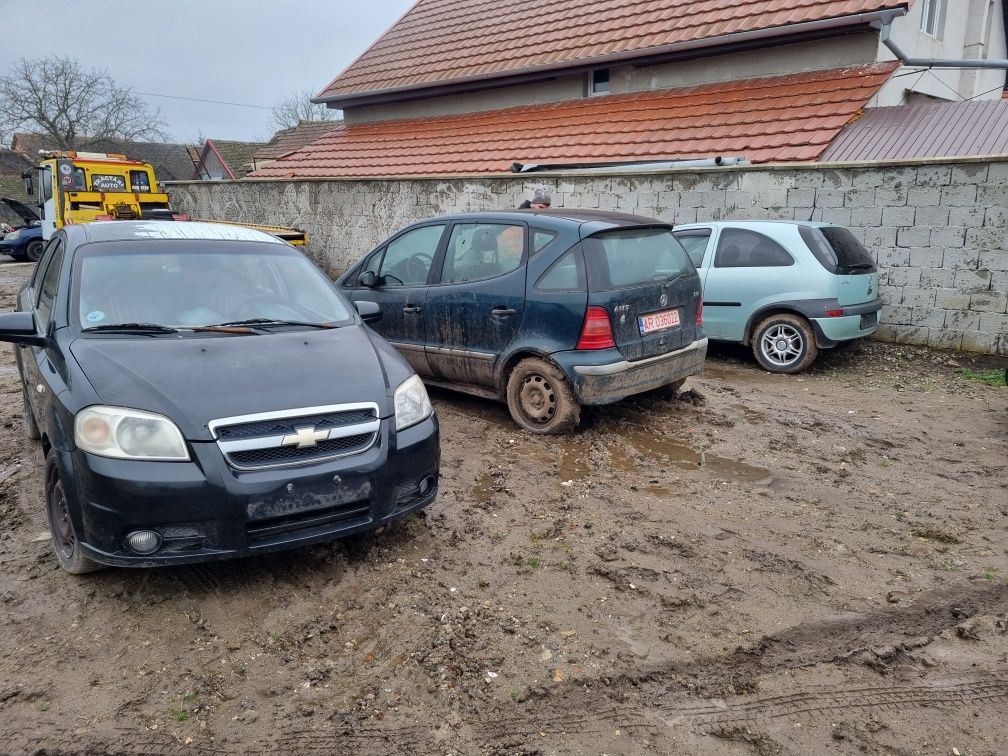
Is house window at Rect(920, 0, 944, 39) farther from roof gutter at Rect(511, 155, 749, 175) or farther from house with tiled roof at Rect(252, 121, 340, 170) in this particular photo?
house with tiled roof at Rect(252, 121, 340, 170)

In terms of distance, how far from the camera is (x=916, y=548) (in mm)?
3939

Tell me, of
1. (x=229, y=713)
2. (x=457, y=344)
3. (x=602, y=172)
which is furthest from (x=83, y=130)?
(x=229, y=713)

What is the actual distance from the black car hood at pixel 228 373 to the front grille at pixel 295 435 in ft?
0.15

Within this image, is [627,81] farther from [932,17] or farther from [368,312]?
[368,312]

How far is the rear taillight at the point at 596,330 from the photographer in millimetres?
5344

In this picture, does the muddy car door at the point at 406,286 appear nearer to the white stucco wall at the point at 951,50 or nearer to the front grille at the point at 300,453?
the front grille at the point at 300,453

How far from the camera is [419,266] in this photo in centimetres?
650

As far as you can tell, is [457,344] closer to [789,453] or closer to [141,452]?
[789,453]

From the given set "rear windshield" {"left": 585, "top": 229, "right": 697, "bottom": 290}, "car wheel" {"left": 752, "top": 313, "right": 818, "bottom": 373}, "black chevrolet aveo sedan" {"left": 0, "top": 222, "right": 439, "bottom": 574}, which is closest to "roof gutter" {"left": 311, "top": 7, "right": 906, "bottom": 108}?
"car wheel" {"left": 752, "top": 313, "right": 818, "bottom": 373}

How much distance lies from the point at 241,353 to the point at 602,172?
7.81m

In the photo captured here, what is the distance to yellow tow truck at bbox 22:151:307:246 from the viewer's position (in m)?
16.3

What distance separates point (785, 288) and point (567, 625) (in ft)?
18.4

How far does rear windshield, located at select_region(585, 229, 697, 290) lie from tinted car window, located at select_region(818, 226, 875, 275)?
7.97 feet

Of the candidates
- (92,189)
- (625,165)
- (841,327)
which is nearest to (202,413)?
(841,327)
